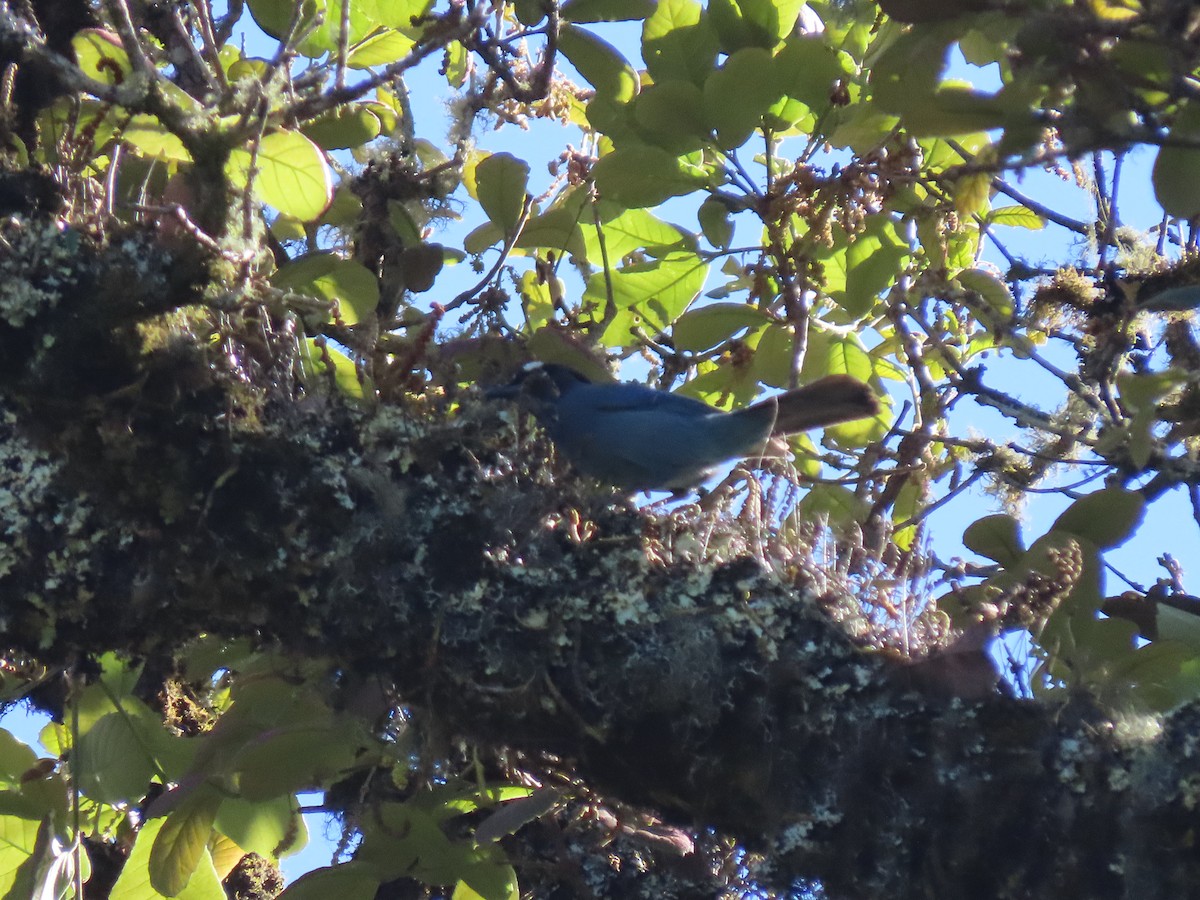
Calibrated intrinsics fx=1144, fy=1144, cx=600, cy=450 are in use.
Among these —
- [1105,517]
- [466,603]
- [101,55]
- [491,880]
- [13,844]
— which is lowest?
[13,844]

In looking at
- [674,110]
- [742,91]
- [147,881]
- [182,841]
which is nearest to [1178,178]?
[742,91]

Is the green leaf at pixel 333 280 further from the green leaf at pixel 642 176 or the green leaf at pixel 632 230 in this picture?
the green leaf at pixel 632 230

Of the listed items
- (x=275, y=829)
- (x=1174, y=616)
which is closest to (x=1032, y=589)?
(x=1174, y=616)

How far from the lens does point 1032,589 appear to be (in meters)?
2.04

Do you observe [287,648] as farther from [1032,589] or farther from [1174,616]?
[1174,616]

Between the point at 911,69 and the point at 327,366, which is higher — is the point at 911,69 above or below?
above

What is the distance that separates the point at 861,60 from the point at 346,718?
218 centimetres

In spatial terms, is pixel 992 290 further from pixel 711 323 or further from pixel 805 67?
pixel 805 67

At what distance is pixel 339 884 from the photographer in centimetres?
218

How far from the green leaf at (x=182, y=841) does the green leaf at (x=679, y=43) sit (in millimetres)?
1954

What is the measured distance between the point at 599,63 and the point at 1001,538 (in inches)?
61.5

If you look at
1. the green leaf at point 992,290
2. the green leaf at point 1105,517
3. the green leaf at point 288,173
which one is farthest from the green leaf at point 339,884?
the green leaf at point 992,290

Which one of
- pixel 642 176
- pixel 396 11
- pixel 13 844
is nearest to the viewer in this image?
pixel 13 844

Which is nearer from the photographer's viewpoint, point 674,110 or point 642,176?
point 674,110
